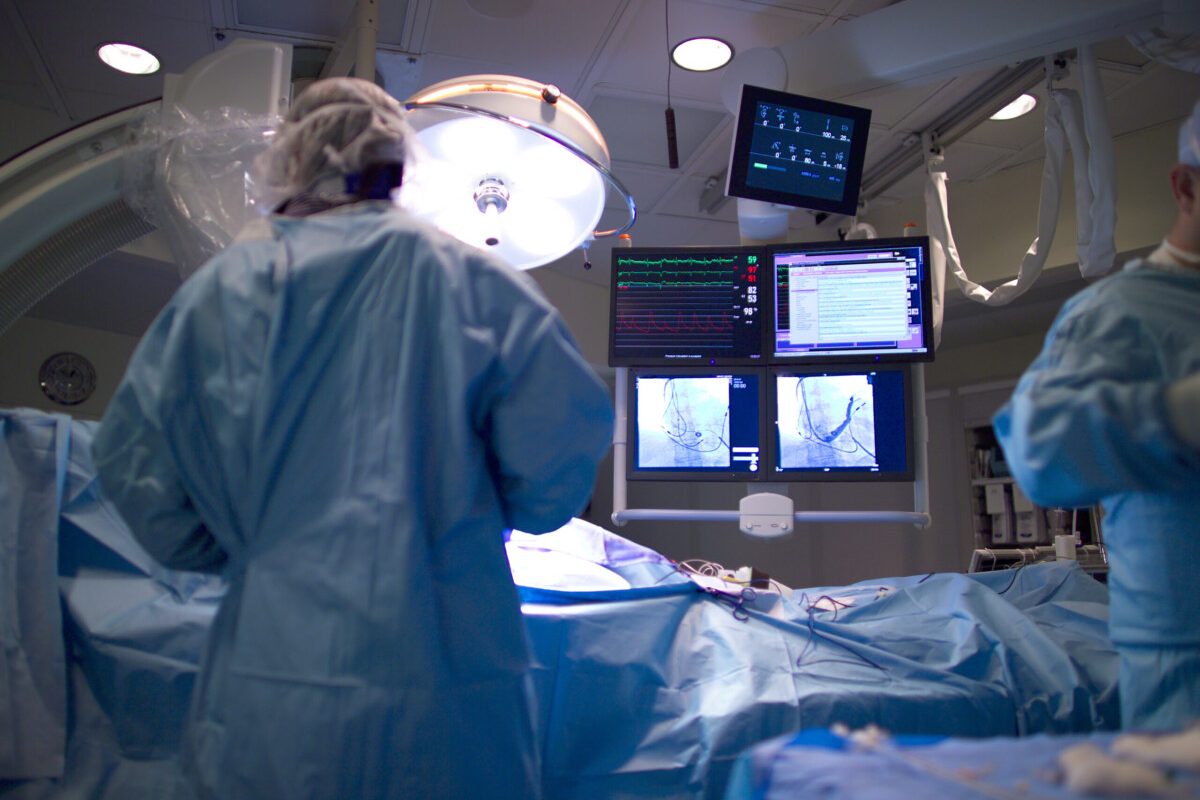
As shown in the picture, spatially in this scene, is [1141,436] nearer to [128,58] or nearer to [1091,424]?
[1091,424]

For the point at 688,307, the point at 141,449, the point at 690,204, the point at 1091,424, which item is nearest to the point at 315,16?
the point at 688,307

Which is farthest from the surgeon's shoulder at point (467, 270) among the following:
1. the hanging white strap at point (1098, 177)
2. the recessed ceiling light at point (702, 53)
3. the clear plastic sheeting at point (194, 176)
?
the recessed ceiling light at point (702, 53)

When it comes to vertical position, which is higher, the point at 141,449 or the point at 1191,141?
the point at 1191,141

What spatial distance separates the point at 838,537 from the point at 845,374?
3.32m

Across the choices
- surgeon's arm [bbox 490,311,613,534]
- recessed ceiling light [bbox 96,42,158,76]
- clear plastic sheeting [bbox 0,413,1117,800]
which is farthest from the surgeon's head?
recessed ceiling light [bbox 96,42,158,76]

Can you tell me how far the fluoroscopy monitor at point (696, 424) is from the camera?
2.65 metres

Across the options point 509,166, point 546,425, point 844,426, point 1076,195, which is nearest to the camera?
point 546,425

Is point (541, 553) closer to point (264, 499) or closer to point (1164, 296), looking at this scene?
point (264, 499)

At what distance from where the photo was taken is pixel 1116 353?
1.09 metres

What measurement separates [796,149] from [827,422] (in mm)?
787

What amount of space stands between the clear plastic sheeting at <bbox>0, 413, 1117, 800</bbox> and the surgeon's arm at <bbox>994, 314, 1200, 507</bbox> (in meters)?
0.73

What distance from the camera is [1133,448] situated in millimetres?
1035

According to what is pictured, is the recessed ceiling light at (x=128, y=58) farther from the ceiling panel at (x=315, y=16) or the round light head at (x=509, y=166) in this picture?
the round light head at (x=509, y=166)

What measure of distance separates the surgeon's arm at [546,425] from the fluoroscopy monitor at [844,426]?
1.27 m
